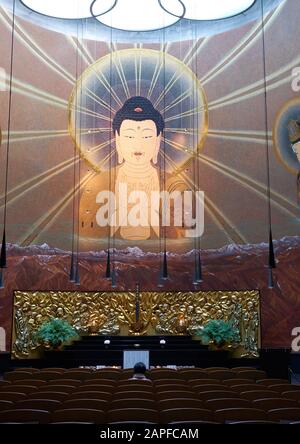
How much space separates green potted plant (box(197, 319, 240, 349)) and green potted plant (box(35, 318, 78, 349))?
3.98 meters

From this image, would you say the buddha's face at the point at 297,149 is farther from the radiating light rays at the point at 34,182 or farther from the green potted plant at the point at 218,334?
the radiating light rays at the point at 34,182

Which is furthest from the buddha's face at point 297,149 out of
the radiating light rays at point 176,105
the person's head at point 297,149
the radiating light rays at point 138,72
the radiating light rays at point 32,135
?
the radiating light rays at point 32,135

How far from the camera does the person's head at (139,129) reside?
1902cm

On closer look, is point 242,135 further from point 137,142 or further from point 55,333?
point 55,333

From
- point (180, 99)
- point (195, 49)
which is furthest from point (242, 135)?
point (195, 49)

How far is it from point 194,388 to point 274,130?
40.4 ft

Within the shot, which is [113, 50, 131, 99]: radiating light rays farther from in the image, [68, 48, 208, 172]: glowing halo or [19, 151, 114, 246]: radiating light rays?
[19, 151, 114, 246]: radiating light rays

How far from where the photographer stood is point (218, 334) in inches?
638

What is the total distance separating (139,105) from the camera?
19.1 metres

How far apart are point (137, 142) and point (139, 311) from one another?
5.88 meters

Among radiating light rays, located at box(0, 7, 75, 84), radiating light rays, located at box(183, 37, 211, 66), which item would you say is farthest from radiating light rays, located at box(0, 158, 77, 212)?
radiating light rays, located at box(183, 37, 211, 66)

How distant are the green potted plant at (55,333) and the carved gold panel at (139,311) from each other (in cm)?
107
